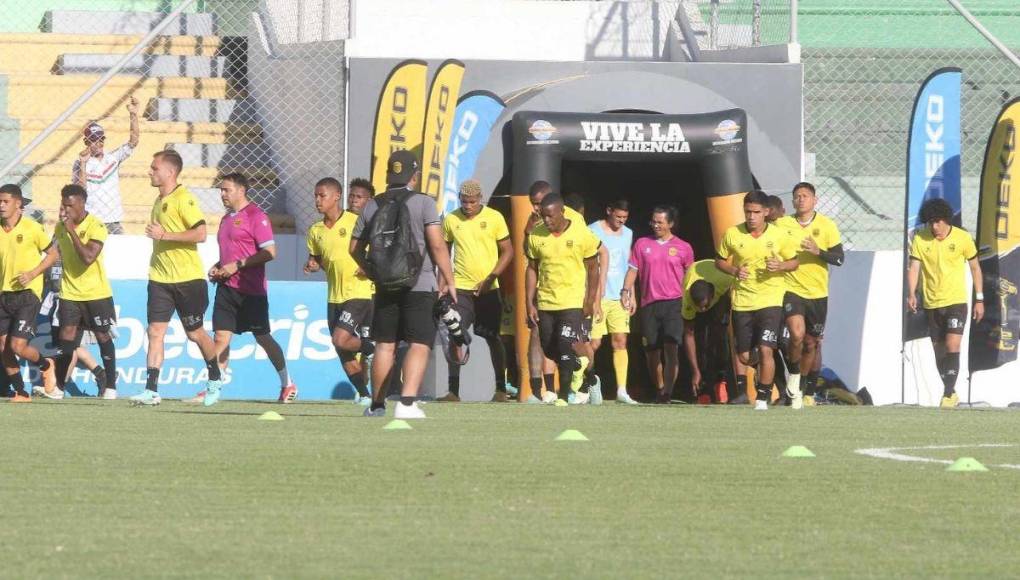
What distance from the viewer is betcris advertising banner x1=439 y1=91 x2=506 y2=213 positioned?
60.3ft

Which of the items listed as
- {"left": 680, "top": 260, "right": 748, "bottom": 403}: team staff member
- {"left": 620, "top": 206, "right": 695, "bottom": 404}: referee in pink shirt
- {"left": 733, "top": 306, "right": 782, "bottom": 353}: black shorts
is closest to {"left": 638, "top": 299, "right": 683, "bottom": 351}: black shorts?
{"left": 620, "top": 206, "right": 695, "bottom": 404}: referee in pink shirt

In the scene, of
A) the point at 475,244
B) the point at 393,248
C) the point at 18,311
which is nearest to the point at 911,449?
the point at 393,248

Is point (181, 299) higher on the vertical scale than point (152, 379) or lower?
higher

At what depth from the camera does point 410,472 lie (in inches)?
306

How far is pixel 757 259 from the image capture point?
15.7 meters

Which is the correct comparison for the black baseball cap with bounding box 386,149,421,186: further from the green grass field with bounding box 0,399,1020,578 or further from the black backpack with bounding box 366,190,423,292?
the green grass field with bounding box 0,399,1020,578

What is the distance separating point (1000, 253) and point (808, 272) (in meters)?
3.12

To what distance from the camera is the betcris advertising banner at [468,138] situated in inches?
723

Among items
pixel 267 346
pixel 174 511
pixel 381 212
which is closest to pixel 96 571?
pixel 174 511

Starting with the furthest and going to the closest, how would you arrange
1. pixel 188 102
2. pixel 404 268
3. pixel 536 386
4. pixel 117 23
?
1. pixel 117 23
2. pixel 188 102
3. pixel 536 386
4. pixel 404 268

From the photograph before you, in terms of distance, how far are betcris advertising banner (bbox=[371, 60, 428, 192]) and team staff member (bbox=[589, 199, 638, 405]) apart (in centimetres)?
223

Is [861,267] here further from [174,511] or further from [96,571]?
[96,571]

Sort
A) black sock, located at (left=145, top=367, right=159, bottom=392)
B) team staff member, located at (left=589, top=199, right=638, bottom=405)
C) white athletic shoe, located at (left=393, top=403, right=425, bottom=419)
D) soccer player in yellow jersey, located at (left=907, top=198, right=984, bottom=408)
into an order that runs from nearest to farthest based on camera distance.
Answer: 1. white athletic shoe, located at (left=393, top=403, right=425, bottom=419)
2. black sock, located at (left=145, top=367, right=159, bottom=392)
3. soccer player in yellow jersey, located at (left=907, top=198, right=984, bottom=408)
4. team staff member, located at (left=589, top=199, right=638, bottom=405)

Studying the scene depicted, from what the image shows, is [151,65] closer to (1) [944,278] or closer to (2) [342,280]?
(2) [342,280]
